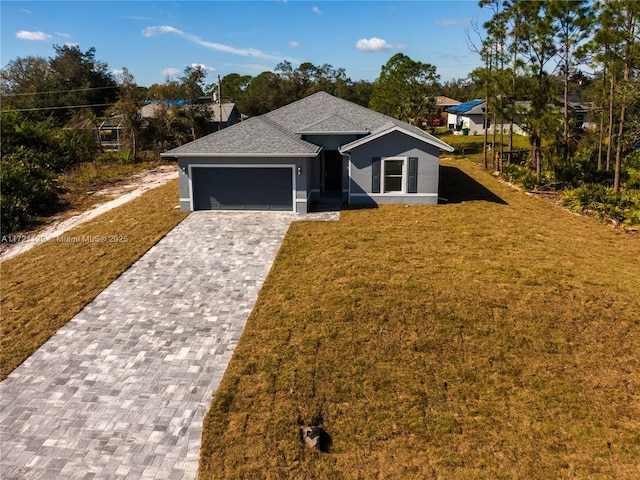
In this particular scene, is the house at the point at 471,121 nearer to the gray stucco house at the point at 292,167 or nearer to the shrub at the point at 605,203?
the shrub at the point at 605,203

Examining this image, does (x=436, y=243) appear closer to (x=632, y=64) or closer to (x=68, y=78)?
(x=632, y=64)

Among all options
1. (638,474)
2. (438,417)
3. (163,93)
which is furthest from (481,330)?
(163,93)

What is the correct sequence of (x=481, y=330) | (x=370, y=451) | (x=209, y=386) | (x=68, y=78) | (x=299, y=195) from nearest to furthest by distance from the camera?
(x=370, y=451) < (x=209, y=386) < (x=481, y=330) < (x=299, y=195) < (x=68, y=78)

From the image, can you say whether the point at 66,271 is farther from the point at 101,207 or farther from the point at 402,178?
the point at 402,178

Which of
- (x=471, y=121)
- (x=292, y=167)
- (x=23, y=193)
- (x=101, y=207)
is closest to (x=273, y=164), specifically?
(x=292, y=167)

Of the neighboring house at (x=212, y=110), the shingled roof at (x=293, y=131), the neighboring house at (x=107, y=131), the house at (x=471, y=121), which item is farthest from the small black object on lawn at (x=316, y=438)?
the house at (x=471, y=121)
